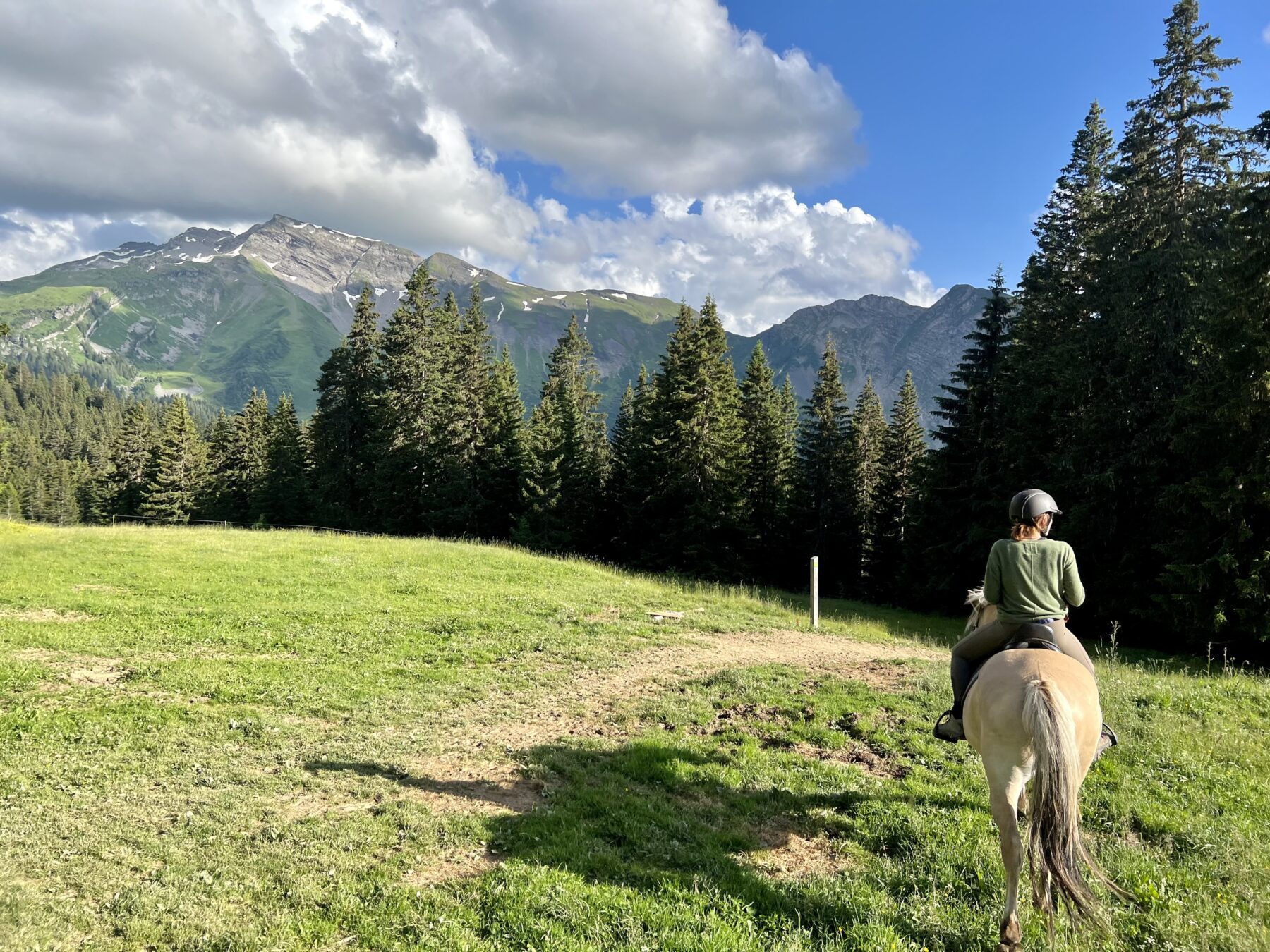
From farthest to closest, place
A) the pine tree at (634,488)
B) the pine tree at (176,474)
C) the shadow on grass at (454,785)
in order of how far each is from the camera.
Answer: the pine tree at (176,474) → the pine tree at (634,488) → the shadow on grass at (454,785)

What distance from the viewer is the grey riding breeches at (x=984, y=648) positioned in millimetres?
5621

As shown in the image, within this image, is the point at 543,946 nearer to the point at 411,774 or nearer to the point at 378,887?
the point at 378,887

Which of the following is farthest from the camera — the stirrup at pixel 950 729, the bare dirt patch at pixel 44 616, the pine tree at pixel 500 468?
the pine tree at pixel 500 468

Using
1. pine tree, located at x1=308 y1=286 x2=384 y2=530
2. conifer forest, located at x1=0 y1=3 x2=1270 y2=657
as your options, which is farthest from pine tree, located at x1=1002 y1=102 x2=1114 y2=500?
pine tree, located at x1=308 y1=286 x2=384 y2=530

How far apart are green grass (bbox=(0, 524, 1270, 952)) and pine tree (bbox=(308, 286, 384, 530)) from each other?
32.0 metres

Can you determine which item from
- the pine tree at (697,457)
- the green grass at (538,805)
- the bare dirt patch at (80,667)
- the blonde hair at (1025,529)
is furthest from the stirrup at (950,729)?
the pine tree at (697,457)

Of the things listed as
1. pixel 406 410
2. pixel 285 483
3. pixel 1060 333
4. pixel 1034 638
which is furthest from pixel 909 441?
pixel 285 483

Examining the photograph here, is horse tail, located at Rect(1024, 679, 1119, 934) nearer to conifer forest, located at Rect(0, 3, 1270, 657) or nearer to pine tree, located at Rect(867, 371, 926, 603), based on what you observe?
conifer forest, located at Rect(0, 3, 1270, 657)

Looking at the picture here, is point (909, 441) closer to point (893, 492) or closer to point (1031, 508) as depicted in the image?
point (893, 492)

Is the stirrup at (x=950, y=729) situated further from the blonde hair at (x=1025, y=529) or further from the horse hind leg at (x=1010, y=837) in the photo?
the blonde hair at (x=1025, y=529)

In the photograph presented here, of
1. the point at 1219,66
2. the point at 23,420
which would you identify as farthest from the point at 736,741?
the point at 23,420

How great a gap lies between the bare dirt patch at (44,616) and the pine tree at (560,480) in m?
24.6

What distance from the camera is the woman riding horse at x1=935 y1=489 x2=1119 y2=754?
5.50 meters

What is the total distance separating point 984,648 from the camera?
19.3ft
